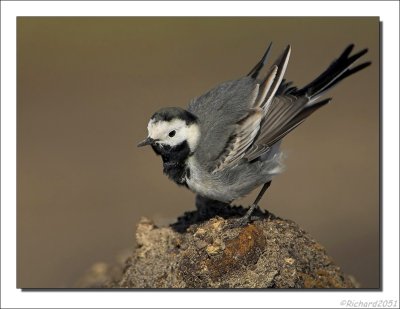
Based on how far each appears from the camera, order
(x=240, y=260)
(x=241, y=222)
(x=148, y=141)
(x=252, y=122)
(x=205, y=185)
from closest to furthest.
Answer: (x=240, y=260), (x=241, y=222), (x=148, y=141), (x=205, y=185), (x=252, y=122)

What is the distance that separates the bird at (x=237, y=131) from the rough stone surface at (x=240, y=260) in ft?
1.18

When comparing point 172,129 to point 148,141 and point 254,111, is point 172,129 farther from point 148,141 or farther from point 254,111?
point 254,111

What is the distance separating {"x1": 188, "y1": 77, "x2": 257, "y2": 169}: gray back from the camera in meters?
5.81

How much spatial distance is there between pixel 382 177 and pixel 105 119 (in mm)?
5739

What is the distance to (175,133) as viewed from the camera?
5.64 meters

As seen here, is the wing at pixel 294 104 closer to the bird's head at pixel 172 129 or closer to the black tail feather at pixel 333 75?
the black tail feather at pixel 333 75

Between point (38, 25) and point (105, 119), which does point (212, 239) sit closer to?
point (38, 25)

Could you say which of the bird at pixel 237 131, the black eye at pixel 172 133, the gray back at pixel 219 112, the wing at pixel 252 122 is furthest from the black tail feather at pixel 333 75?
the black eye at pixel 172 133

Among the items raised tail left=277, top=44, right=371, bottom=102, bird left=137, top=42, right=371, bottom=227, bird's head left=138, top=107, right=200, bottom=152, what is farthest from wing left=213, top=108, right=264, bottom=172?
raised tail left=277, top=44, right=371, bottom=102

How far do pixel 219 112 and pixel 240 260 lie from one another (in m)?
1.42

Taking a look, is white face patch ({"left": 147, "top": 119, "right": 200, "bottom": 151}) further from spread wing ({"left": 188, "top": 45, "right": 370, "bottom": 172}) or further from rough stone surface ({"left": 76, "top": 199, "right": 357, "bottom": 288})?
rough stone surface ({"left": 76, "top": 199, "right": 357, "bottom": 288})

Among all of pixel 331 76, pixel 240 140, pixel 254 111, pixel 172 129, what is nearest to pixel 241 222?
pixel 240 140

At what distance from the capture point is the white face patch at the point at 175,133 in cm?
555

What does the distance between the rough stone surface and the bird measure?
0.36 m
